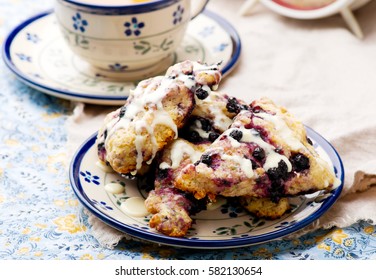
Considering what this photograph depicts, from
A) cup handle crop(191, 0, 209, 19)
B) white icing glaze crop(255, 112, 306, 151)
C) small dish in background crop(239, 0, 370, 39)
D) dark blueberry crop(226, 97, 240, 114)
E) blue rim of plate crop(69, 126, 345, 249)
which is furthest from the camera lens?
small dish in background crop(239, 0, 370, 39)

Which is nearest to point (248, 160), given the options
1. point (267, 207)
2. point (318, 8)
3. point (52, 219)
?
point (267, 207)

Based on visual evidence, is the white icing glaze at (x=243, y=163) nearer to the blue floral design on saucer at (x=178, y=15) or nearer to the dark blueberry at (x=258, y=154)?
the dark blueberry at (x=258, y=154)

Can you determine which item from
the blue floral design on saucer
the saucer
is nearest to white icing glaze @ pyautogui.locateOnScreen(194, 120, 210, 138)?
the saucer

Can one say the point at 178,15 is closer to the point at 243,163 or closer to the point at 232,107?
the point at 232,107

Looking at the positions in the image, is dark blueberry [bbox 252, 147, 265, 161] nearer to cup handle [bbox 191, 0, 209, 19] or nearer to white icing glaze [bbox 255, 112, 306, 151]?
white icing glaze [bbox 255, 112, 306, 151]

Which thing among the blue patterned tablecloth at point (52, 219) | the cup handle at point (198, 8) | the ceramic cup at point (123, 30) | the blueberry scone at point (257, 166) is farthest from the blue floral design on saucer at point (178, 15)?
the blueberry scone at point (257, 166)
